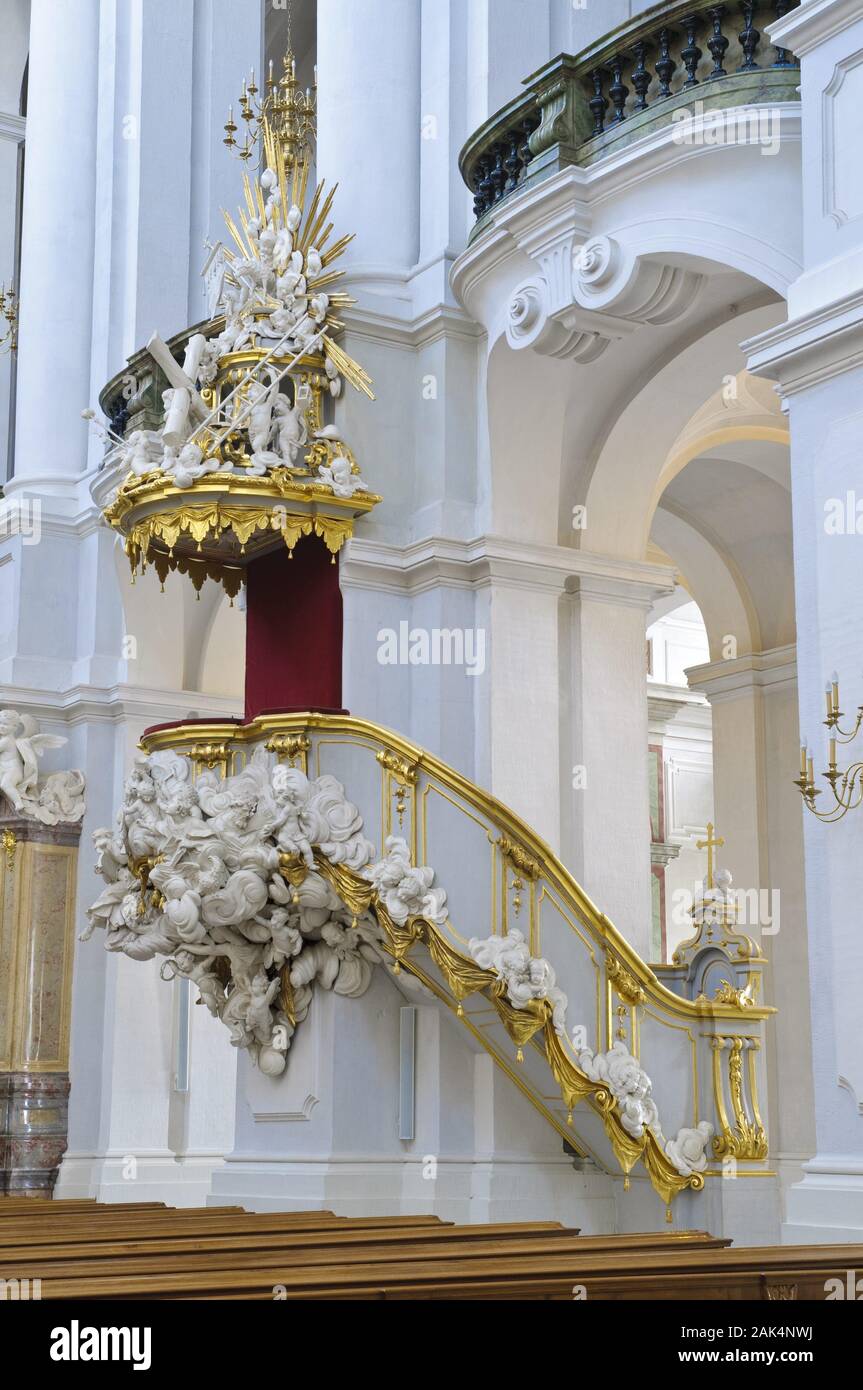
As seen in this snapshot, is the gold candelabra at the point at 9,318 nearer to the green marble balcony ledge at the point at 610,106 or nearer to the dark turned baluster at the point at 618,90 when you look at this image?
the green marble balcony ledge at the point at 610,106

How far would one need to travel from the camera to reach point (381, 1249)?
613cm

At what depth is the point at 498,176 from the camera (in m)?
10.3

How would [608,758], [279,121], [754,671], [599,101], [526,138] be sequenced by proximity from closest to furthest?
[599,101] → [526,138] → [608,758] → [279,121] → [754,671]

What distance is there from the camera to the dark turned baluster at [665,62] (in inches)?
357

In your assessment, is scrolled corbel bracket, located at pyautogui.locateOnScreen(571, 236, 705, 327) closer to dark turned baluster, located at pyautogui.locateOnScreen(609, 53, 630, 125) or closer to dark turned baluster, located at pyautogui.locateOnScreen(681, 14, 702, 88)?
dark turned baluster, located at pyautogui.locateOnScreen(609, 53, 630, 125)

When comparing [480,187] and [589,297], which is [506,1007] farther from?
[480,187]

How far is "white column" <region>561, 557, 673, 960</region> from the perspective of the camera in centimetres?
1068

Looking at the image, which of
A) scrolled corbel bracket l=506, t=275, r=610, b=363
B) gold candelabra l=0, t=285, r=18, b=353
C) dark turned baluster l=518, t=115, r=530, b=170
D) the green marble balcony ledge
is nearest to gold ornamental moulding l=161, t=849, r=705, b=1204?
scrolled corbel bracket l=506, t=275, r=610, b=363

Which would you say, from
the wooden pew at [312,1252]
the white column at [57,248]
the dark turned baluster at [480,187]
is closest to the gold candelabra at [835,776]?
the wooden pew at [312,1252]

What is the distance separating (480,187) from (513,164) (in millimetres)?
340

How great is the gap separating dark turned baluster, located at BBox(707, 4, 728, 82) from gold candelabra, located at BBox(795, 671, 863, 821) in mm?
3314

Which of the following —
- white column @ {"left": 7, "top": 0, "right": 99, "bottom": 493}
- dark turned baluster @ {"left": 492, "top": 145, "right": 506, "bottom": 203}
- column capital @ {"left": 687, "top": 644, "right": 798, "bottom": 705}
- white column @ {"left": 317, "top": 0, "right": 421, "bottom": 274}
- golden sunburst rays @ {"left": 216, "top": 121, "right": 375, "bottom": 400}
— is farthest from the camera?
white column @ {"left": 7, "top": 0, "right": 99, "bottom": 493}

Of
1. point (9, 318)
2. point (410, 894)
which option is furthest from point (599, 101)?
point (9, 318)
